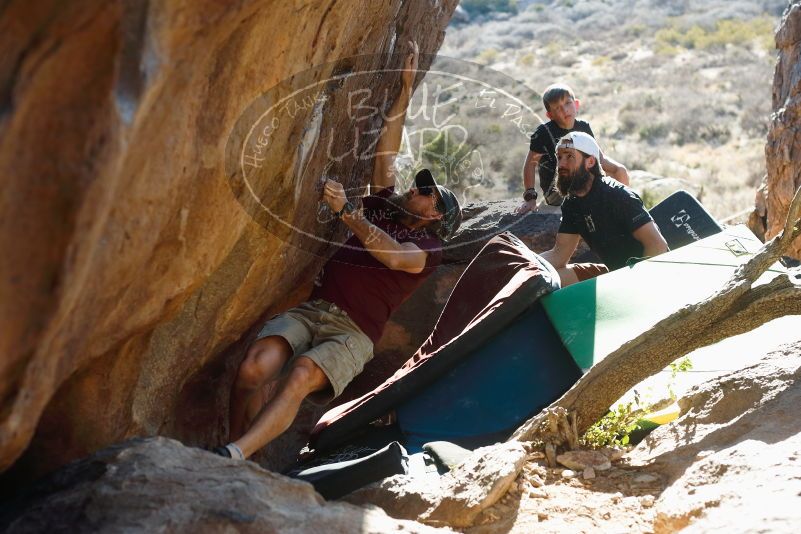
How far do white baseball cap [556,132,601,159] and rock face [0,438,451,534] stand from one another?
4.01 meters

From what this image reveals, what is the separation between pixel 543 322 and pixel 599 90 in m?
24.4

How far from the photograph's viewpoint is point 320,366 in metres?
5.25

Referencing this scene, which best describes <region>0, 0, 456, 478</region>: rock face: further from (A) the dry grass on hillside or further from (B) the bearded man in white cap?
(A) the dry grass on hillside

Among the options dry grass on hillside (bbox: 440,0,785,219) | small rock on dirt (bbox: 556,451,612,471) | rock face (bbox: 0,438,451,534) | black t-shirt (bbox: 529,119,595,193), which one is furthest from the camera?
dry grass on hillside (bbox: 440,0,785,219)

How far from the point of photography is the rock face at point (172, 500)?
3309mm

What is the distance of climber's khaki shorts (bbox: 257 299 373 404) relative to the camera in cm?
531

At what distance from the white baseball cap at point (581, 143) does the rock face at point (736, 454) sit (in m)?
Result: 2.44

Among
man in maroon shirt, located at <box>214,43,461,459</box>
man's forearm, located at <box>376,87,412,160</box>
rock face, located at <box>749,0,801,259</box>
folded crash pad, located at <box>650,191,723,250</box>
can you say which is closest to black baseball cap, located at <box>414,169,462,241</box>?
man in maroon shirt, located at <box>214,43,461,459</box>

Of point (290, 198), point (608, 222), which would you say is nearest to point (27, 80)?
point (290, 198)

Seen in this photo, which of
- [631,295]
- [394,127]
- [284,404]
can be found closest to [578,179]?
[631,295]

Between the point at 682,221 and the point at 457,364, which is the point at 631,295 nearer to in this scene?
the point at 457,364

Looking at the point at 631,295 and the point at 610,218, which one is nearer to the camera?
the point at 631,295

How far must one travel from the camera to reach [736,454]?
4.29 metres

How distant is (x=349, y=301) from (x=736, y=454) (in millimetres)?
2273
